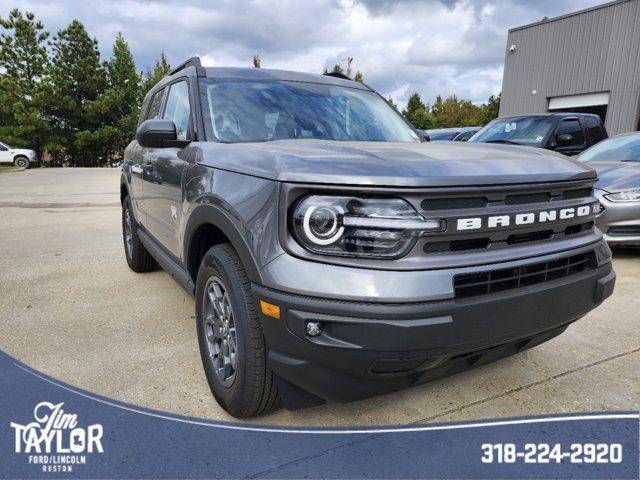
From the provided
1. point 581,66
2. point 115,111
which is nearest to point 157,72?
point 115,111

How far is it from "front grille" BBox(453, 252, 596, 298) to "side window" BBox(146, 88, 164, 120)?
3.17 metres

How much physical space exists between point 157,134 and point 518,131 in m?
6.06

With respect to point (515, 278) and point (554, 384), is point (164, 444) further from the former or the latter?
point (554, 384)

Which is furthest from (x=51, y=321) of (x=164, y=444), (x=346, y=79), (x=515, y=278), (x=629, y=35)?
(x=629, y=35)

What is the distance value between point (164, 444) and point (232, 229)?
1.00m

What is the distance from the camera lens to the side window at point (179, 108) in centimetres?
300

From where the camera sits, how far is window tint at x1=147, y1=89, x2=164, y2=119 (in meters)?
3.97

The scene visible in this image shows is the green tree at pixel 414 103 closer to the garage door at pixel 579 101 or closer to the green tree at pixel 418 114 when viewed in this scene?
the green tree at pixel 418 114

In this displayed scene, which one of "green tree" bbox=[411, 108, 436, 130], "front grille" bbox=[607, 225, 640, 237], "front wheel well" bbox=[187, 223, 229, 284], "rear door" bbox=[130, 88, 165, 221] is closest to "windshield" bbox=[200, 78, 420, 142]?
"front wheel well" bbox=[187, 223, 229, 284]

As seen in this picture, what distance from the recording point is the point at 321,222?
170 centimetres

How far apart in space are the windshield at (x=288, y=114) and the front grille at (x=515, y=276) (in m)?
1.40

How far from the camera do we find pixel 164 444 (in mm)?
2057

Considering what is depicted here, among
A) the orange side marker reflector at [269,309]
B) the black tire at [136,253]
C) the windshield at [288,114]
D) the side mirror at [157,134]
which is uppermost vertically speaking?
the windshield at [288,114]

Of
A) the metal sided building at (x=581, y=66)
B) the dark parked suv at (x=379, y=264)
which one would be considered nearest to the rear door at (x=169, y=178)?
the dark parked suv at (x=379, y=264)
